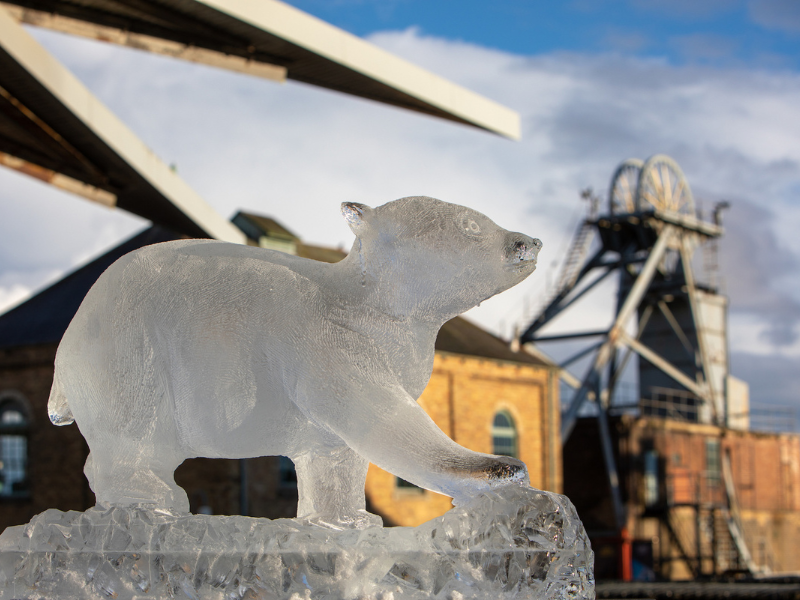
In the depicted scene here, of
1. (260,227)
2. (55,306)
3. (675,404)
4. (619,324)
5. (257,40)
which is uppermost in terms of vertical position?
(257,40)

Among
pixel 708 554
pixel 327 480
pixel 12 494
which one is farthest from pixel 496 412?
pixel 327 480

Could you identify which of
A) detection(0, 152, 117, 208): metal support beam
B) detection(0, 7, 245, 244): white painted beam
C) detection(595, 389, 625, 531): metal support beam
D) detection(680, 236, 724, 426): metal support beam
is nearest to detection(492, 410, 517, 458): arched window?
detection(595, 389, 625, 531): metal support beam

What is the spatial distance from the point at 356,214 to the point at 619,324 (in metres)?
22.1

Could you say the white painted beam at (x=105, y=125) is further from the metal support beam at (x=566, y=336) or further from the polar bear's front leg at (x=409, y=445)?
the metal support beam at (x=566, y=336)

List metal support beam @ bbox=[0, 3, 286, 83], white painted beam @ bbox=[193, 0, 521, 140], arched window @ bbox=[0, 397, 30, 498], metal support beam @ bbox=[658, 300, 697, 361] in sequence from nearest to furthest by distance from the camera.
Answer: white painted beam @ bbox=[193, 0, 521, 140] < metal support beam @ bbox=[0, 3, 286, 83] < arched window @ bbox=[0, 397, 30, 498] < metal support beam @ bbox=[658, 300, 697, 361]

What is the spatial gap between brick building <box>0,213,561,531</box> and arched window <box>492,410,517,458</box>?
0.02 m

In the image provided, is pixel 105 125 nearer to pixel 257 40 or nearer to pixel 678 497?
pixel 257 40

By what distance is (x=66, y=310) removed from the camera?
16984 mm

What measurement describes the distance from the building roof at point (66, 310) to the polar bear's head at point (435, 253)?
12.5 meters

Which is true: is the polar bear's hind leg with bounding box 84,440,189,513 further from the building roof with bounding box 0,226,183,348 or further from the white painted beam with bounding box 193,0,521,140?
the building roof with bounding box 0,226,183,348

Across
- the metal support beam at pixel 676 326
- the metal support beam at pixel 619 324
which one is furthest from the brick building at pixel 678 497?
the metal support beam at pixel 676 326

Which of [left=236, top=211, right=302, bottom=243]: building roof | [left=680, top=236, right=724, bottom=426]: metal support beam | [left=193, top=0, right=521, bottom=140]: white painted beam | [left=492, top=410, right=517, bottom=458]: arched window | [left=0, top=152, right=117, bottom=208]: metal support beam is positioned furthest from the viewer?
[left=680, top=236, right=724, bottom=426]: metal support beam

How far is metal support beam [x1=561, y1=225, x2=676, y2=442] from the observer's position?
23109 mm

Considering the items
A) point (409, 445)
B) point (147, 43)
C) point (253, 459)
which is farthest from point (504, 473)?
point (253, 459)
